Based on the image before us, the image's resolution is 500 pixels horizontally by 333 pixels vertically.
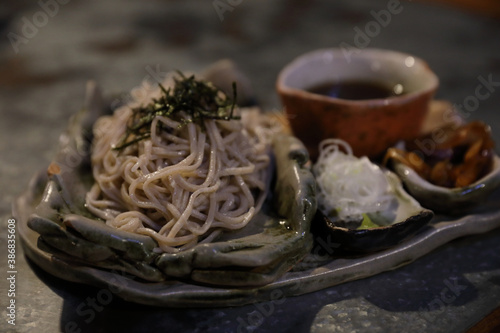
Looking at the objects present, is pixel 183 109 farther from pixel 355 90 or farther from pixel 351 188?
pixel 355 90

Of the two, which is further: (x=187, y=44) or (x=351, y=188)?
(x=187, y=44)

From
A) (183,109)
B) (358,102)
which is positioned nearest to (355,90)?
(358,102)

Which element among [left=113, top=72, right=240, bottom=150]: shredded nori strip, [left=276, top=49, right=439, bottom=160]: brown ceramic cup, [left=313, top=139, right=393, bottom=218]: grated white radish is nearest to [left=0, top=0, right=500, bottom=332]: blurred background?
[left=276, top=49, right=439, bottom=160]: brown ceramic cup

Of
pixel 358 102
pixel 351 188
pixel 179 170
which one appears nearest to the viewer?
pixel 179 170

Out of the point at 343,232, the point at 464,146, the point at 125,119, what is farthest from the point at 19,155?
the point at 464,146

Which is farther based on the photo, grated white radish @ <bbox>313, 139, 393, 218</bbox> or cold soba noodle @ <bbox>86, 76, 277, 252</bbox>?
grated white radish @ <bbox>313, 139, 393, 218</bbox>

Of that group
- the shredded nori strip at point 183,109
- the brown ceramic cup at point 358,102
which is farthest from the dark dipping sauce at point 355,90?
the shredded nori strip at point 183,109

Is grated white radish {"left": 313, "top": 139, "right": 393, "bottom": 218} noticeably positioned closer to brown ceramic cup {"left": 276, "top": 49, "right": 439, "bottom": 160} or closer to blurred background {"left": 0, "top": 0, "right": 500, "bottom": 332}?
brown ceramic cup {"left": 276, "top": 49, "right": 439, "bottom": 160}
